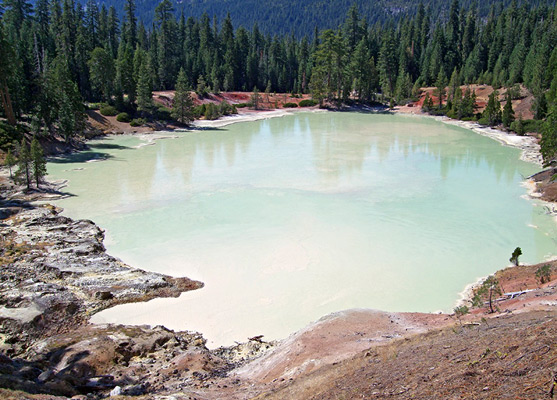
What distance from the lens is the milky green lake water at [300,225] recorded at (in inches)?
549

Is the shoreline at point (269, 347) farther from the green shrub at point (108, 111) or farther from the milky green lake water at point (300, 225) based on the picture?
the green shrub at point (108, 111)

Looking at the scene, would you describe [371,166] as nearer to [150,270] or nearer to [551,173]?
[551,173]

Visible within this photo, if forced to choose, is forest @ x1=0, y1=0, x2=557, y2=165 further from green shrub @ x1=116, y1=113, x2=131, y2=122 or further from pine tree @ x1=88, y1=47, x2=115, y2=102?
green shrub @ x1=116, y1=113, x2=131, y2=122

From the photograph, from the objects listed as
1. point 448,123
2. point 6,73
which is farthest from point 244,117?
point 6,73

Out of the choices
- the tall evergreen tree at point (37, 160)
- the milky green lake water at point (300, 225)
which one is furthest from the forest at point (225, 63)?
the tall evergreen tree at point (37, 160)

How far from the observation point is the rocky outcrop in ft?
39.0

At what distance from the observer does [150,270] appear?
52.2ft

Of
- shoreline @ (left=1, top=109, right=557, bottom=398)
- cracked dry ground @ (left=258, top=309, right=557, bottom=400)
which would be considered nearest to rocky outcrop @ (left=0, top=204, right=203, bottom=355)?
shoreline @ (left=1, top=109, right=557, bottom=398)

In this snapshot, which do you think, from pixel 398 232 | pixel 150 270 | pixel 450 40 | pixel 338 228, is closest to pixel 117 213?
pixel 150 270

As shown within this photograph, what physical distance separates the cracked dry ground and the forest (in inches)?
825

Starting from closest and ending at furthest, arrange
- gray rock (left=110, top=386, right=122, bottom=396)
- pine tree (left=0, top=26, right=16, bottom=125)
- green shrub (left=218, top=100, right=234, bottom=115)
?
gray rock (left=110, top=386, right=122, bottom=396), pine tree (left=0, top=26, right=16, bottom=125), green shrub (left=218, top=100, right=234, bottom=115)

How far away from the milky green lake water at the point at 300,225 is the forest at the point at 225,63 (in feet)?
22.9

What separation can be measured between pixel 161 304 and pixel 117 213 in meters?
9.53

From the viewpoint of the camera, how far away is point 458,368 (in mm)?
6484
